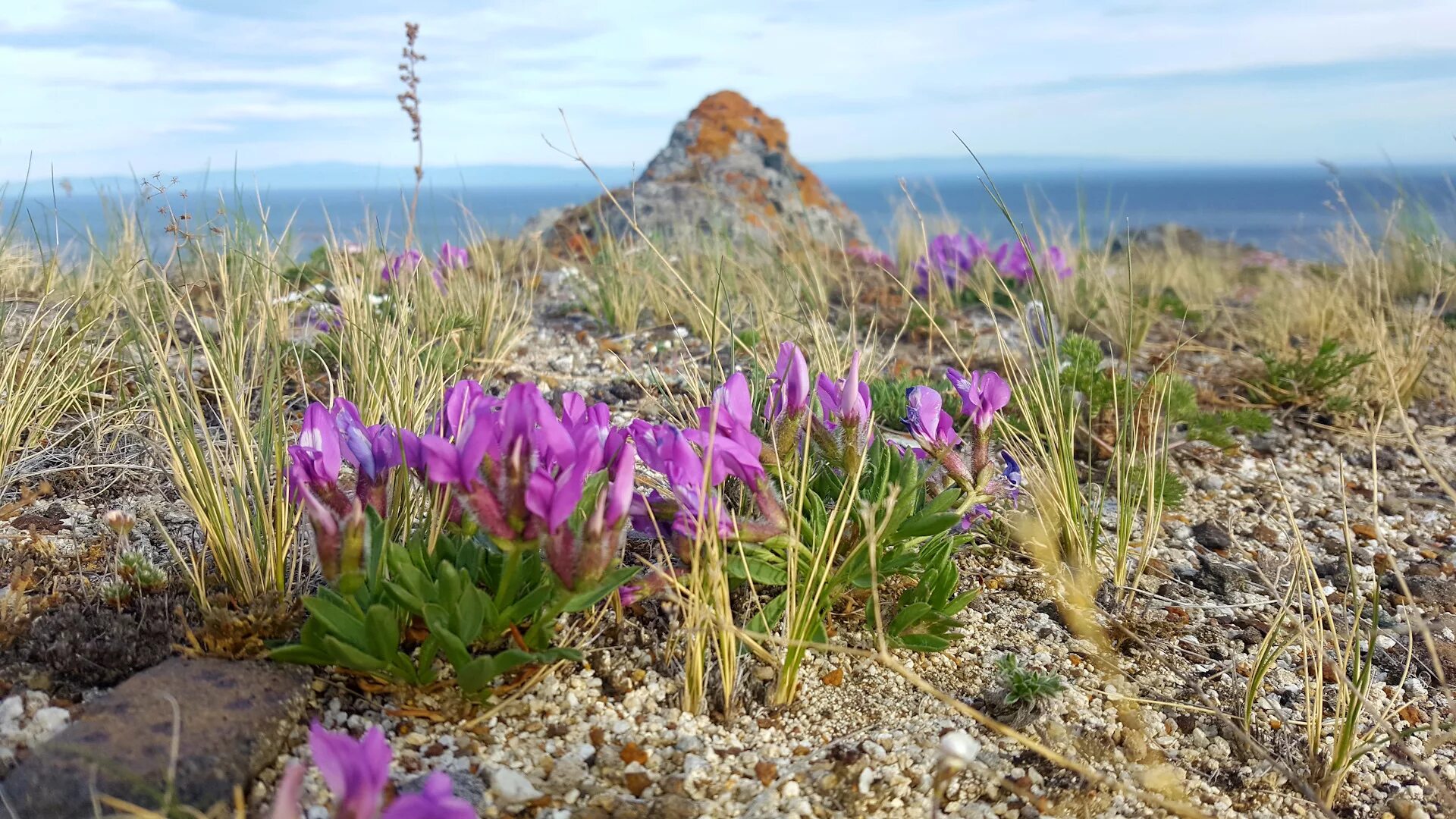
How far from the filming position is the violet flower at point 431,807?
122cm

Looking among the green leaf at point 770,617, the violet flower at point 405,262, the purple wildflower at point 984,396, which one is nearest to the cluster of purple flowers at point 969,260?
the violet flower at point 405,262

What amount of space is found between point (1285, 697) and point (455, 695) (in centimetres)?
171

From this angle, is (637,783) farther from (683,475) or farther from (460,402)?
(460,402)

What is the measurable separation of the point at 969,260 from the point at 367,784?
5.28 m

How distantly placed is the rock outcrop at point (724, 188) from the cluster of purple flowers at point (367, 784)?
22.2 ft

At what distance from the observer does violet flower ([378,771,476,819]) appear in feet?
4.02

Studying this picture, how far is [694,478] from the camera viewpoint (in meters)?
1.80

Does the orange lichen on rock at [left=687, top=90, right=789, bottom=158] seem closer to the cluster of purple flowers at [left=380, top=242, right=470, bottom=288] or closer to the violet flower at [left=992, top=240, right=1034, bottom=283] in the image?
the violet flower at [left=992, top=240, right=1034, bottom=283]

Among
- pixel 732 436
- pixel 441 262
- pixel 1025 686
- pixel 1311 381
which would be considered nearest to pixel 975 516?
pixel 1025 686

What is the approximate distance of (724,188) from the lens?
9516mm

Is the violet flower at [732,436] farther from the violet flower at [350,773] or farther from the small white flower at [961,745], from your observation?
the violet flower at [350,773]

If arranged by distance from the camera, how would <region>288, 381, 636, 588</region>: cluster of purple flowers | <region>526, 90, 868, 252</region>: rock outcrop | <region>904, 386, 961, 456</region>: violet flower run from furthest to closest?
<region>526, 90, 868, 252</region>: rock outcrop
<region>904, 386, 961, 456</region>: violet flower
<region>288, 381, 636, 588</region>: cluster of purple flowers

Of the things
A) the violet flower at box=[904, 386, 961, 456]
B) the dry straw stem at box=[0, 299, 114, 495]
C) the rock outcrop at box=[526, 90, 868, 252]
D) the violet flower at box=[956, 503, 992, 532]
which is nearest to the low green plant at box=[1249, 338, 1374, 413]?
the violet flower at box=[956, 503, 992, 532]

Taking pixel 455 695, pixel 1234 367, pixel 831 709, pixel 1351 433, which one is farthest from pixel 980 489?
pixel 1234 367
